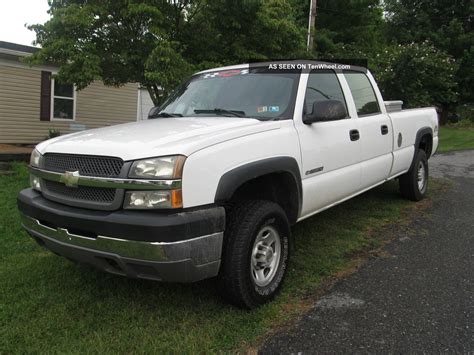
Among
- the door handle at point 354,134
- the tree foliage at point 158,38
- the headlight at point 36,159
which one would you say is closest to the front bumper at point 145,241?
the headlight at point 36,159

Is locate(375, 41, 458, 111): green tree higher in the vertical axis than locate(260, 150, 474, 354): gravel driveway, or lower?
higher

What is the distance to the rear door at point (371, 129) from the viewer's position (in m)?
4.75

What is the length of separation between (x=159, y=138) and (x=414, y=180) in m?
4.58

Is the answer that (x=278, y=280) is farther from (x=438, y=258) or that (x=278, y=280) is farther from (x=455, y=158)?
(x=455, y=158)

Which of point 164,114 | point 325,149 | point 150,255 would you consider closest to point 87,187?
point 150,255

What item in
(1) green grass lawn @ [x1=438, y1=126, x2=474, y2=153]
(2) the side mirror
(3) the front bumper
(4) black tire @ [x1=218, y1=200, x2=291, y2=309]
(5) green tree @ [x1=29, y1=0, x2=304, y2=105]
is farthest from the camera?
(1) green grass lawn @ [x1=438, y1=126, x2=474, y2=153]

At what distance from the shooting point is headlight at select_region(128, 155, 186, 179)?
2680 millimetres

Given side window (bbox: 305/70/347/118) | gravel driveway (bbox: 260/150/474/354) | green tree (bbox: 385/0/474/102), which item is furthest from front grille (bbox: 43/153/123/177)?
green tree (bbox: 385/0/474/102)

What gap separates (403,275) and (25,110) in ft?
40.6

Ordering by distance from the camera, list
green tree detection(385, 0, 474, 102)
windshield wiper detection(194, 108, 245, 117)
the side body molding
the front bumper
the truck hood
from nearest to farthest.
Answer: the front bumper → the truck hood → the side body molding → windshield wiper detection(194, 108, 245, 117) → green tree detection(385, 0, 474, 102)

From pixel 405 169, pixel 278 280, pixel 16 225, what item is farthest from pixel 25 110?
pixel 278 280

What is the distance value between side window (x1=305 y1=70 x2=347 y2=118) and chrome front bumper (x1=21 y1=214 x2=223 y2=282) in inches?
68.8

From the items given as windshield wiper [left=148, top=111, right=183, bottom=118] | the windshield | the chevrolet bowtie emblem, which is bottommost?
the chevrolet bowtie emblem

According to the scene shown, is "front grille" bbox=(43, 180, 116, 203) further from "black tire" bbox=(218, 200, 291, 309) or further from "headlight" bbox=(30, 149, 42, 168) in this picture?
"black tire" bbox=(218, 200, 291, 309)
